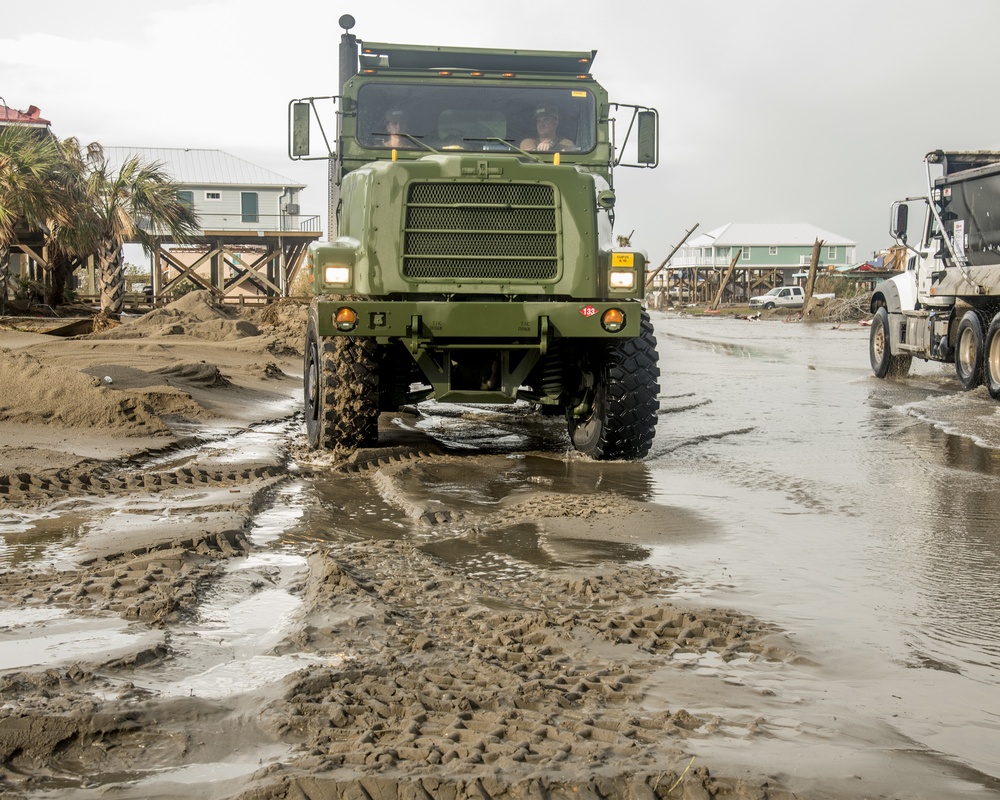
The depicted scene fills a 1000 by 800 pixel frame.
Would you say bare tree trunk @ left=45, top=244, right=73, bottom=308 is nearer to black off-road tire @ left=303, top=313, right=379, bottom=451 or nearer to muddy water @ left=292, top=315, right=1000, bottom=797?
muddy water @ left=292, top=315, right=1000, bottom=797

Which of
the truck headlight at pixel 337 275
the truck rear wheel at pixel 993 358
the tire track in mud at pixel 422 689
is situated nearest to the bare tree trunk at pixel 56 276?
the truck rear wheel at pixel 993 358

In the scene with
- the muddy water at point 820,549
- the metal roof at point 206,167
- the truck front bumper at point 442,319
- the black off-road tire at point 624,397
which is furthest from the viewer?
the metal roof at point 206,167

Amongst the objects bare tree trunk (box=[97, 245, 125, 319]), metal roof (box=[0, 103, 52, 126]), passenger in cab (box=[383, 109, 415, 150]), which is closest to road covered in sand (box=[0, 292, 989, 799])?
passenger in cab (box=[383, 109, 415, 150])

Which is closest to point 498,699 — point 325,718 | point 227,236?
point 325,718

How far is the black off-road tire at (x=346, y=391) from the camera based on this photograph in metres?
7.90

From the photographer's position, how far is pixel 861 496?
23.3 feet

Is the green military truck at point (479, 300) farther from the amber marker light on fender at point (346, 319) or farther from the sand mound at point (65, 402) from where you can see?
the sand mound at point (65, 402)

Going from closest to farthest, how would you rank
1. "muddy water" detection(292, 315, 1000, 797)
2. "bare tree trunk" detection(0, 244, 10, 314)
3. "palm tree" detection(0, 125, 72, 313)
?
"muddy water" detection(292, 315, 1000, 797) < "palm tree" detection(0, 125, 72, 313) < "bare tree trunk" detection(0, 244, 10, 314)

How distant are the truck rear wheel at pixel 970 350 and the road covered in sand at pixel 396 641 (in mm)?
7338

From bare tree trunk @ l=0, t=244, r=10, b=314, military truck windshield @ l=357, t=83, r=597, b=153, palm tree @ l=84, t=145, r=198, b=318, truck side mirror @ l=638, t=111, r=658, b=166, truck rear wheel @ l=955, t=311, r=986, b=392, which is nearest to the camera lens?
military truck windshield @ l=357, t=83, r=597, b=153

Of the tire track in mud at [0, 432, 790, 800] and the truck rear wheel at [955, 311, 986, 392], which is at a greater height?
the truck rear wheel at [955, 311, 986, 392]

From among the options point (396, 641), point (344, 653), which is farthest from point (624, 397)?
point (344, 653)

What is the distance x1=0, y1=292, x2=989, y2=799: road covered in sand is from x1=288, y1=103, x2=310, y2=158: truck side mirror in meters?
2.78

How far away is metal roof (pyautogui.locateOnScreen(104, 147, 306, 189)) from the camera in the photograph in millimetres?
48625
